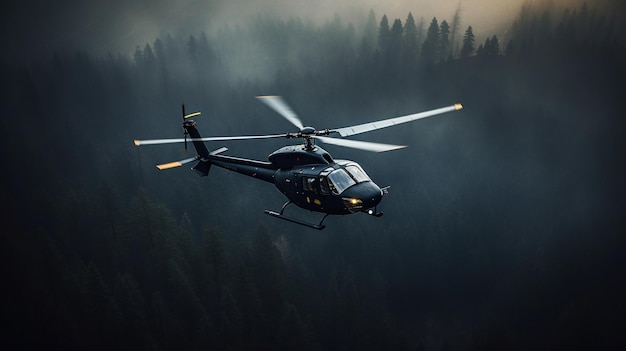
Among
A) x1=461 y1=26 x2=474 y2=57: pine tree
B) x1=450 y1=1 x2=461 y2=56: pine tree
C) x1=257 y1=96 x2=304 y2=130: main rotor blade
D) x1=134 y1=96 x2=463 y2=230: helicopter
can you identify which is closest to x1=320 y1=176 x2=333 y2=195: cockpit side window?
x1=134 y1=96 x2=463 y2=230: helicopter

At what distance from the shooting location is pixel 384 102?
91688mm

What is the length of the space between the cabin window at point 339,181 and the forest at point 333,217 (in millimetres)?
24197

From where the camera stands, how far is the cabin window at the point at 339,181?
48.0ft

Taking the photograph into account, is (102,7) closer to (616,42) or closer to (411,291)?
(411,291)

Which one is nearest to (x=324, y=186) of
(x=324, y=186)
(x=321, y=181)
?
(x=324, y=186)

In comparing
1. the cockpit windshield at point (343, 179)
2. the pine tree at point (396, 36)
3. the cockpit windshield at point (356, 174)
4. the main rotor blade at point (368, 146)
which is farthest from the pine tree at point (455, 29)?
the main rotor blade at point (368, 146)

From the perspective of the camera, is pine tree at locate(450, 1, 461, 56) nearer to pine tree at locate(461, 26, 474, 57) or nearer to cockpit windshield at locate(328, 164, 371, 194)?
pine tree at locate(461, 26, 474, 57)

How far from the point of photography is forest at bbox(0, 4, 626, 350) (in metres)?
38.2

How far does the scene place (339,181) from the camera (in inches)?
582

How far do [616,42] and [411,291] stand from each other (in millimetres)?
85991

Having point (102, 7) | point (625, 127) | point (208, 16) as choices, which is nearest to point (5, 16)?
point (102, 7)

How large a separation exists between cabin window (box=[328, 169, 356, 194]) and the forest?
2420cm

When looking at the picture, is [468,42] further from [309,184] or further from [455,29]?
[309,184]

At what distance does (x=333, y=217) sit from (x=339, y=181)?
146ft
